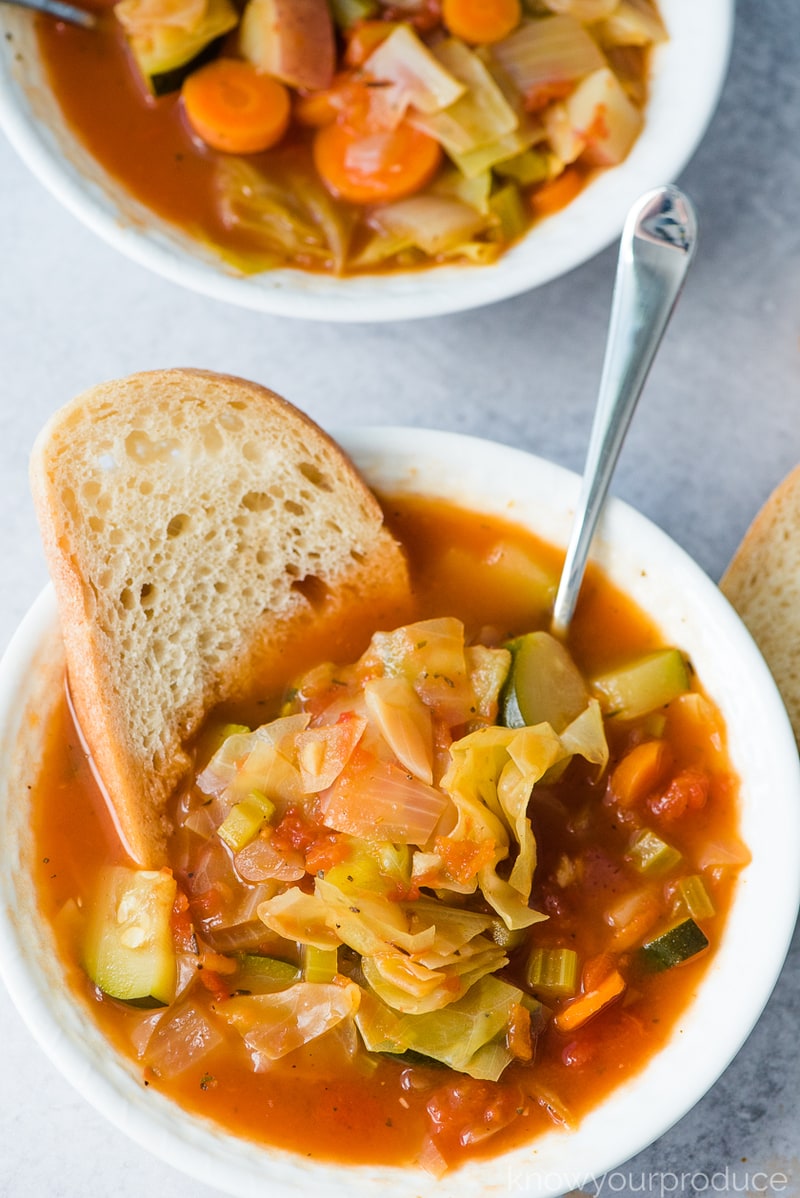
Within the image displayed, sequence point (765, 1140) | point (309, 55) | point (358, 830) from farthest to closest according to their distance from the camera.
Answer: point (309, 55)
point (765, 1140)
point (358, 830)

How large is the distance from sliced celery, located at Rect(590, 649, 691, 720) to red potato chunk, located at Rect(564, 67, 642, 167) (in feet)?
4.23

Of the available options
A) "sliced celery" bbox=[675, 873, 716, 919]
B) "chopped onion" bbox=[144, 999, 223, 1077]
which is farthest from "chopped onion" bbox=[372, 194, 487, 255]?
"chopped onion" bbox=[144, 999, 223, 1077]

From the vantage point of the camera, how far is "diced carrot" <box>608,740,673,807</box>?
8.82ft

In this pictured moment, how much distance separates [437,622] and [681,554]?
55 cm

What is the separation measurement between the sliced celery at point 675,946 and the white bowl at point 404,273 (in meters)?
1.49

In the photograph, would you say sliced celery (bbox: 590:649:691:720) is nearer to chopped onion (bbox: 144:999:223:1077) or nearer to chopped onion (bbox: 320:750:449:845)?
chopped onion (bbox: 320:750:449:845)

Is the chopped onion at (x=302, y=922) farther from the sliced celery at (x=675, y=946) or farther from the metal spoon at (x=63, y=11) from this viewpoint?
the metal spoon at (x=63, y=11)

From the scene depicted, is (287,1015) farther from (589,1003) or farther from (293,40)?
(293,40)

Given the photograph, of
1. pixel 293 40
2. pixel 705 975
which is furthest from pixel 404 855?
pixel 293 40

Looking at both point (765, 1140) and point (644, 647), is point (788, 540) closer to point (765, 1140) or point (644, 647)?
point (644, 647)

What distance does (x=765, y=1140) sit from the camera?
9.68 feet

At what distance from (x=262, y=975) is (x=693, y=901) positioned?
91 centimetres

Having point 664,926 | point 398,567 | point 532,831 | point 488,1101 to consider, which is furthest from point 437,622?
point 488,1101

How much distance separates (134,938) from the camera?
8.50ft
